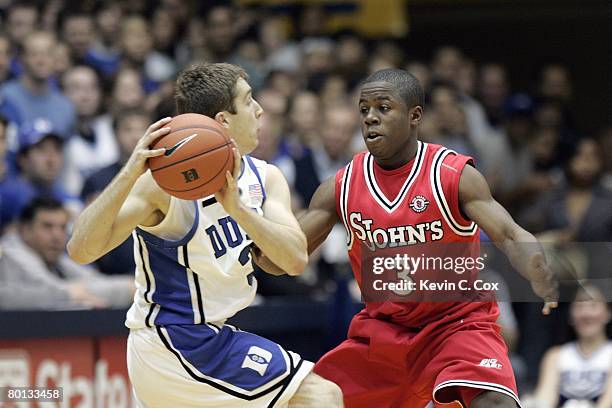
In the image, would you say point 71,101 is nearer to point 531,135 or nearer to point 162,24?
point 162,24

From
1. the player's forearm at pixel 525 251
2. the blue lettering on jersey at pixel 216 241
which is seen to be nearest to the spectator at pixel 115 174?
the blue lettering on jersey at pixel 216 241

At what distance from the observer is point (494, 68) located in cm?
1302

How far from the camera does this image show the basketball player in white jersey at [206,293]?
4.82 meters

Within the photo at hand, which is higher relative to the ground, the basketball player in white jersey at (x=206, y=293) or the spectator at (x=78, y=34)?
the spectator at (x=78, y=34)

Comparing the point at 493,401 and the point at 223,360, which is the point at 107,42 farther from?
the point at 493,401

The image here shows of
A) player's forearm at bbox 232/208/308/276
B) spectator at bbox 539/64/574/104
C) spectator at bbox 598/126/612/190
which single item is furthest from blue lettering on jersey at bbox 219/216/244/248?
spectator at bbox 539/64/574/104

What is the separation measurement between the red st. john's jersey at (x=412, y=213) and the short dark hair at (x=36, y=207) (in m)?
2.95

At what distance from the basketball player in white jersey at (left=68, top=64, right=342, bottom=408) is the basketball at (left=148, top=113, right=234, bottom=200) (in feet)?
0.64

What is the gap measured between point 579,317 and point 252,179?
407cm

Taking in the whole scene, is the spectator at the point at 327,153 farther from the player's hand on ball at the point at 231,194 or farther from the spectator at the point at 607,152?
the player's hand on ball at the point at 231,194

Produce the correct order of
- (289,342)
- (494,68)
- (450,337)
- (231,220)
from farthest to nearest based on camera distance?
(494,68), (289,342), (450,337), (231,220)

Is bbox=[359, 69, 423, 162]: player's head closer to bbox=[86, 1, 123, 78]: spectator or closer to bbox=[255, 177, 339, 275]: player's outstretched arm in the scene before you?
bbox=[255, 177, 339, 275]: player's outstretched arm

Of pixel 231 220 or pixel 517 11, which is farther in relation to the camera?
pixel 517 11

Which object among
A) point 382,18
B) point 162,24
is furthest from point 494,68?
point 162,24
